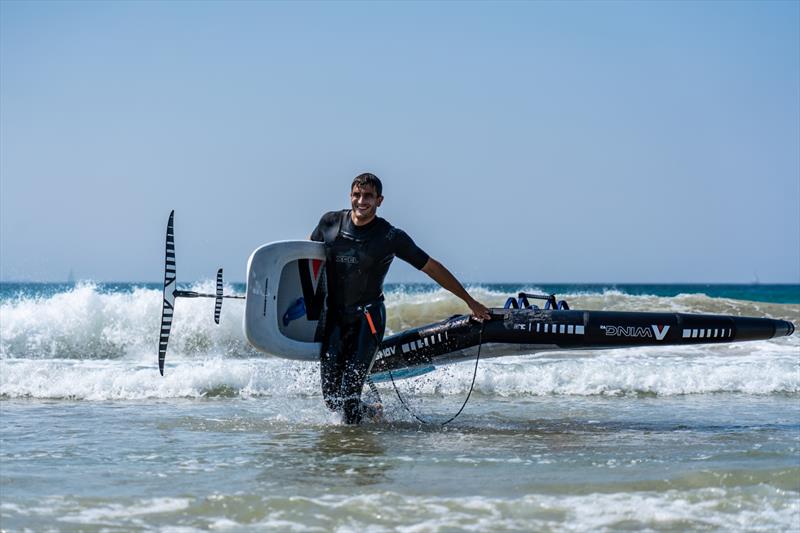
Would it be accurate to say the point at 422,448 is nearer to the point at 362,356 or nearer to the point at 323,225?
the point at 362,356

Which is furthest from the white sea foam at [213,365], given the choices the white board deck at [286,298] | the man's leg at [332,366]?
the man's leg at [332,366]

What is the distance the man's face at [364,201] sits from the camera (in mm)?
6438

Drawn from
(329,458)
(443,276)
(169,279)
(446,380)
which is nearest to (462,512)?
(329,458)

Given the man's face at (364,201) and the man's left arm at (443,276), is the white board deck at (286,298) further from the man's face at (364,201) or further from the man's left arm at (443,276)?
the man's left arm at (443,276)

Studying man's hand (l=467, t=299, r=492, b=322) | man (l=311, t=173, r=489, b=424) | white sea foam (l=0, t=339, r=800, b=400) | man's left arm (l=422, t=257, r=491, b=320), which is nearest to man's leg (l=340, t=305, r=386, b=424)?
man (l=311, t=173, r=489, b=424)

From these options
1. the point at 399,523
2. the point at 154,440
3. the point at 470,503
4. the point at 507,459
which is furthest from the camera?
the point at 154,440

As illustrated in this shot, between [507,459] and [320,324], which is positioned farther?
[320,324]

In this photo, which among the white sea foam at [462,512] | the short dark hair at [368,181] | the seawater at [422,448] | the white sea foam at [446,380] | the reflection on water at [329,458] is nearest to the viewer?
the white sea foam at [462,512]

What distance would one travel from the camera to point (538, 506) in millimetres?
4387

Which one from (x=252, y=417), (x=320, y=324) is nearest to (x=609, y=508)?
(x=320, y=324)

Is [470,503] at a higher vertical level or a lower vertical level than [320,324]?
lower

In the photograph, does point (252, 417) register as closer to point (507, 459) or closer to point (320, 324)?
point (320, 324)

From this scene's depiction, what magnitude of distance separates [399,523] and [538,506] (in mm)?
713

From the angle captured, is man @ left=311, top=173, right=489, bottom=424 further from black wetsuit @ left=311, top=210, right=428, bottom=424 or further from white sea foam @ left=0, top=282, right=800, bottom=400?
white sea foam @ left=0, top=282, right=800, bottom=400
